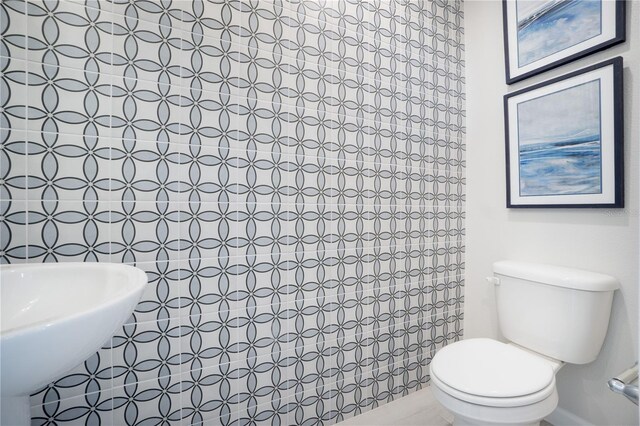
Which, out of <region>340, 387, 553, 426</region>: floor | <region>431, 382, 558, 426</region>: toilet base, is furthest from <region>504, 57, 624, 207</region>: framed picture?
<region>340, 387, 553, 426</region>: floor

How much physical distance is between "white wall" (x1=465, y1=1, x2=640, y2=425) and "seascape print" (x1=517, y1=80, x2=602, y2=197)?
0.09 meters

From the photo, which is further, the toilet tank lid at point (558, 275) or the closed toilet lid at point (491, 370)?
the toilet tank lid at point (558, 275)

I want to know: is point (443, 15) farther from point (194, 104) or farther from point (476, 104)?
point (194, 104)

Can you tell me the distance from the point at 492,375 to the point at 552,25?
148 cm

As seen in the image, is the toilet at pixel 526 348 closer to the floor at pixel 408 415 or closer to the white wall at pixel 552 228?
the white wall at pixel 552 228

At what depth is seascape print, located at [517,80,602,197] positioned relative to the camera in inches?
49.8

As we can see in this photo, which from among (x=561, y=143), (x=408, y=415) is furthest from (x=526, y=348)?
(x=561, y=143)

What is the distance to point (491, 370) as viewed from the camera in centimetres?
111

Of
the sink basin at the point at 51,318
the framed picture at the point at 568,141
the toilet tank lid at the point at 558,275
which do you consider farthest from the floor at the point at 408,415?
the sink basin at the point at 51,318

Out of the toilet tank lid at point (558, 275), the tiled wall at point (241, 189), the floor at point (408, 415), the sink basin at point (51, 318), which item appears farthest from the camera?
the floor at point (408, 415)

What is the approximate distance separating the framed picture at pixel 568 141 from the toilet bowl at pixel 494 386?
0.71 metres

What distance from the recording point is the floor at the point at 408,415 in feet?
4.78

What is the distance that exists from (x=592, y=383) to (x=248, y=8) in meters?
2.05

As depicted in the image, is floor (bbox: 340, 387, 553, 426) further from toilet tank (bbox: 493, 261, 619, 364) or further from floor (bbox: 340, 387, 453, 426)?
toilet tank (bbox: 493, 261, 619, 364)
